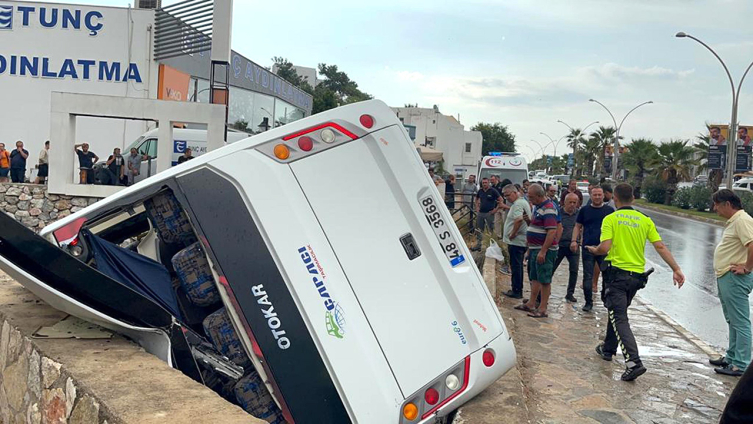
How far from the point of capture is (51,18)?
23344mm

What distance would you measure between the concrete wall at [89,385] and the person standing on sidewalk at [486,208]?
1234 centimetres

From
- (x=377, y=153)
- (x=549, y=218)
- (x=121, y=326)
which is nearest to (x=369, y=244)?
Result: (x=377, y=153)

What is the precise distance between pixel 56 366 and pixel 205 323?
2.94 feet

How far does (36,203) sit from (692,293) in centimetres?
1482

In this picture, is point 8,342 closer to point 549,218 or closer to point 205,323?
point 205,323

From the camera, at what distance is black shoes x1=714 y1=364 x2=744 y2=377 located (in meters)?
7.19

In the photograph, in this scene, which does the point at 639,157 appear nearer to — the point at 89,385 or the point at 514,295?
the point at 514,295

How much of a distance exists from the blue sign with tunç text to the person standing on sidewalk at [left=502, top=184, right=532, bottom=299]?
17.4 m

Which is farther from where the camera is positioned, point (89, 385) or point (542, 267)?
point (542, 267)

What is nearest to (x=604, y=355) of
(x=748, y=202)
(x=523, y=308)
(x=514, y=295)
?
(x=523, y=308)

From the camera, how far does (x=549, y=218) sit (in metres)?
9.28

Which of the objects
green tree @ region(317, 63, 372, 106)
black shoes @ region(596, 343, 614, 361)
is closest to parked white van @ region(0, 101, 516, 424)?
black shoes @ region(596, 343, 614, 361)

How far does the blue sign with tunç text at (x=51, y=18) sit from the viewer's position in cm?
2322

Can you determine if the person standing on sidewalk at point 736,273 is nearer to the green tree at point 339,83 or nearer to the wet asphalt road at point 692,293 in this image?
the wet asphalt road at point 692,293
